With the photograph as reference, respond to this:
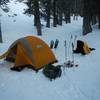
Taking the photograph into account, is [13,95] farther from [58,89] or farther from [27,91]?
[58,89]

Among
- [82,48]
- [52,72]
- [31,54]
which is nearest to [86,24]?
[82,48]

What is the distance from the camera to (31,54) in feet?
37.9

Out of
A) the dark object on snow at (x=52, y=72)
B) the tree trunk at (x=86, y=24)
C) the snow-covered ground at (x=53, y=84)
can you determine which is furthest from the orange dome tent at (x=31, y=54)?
the tree trunk at (x=86, y=24)

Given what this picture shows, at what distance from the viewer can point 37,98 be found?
8719 millimetres

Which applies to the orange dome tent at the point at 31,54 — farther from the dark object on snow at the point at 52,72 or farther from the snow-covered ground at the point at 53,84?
the dark object on snow at the point at 52,72

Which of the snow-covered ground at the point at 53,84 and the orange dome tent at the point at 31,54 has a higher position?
the orange dome tent at the point at 31,54

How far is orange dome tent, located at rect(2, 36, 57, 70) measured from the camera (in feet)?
37.6

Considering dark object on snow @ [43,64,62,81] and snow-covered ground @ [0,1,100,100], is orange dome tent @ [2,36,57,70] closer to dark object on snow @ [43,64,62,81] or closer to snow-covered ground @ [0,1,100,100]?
snow-covered ground @ [0,1,100,100]

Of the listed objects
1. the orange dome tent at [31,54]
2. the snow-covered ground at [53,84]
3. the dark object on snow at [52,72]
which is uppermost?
the orange dome tent at [31,54]

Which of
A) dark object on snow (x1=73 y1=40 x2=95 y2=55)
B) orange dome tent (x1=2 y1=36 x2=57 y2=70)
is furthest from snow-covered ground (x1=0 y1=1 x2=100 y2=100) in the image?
dark object on snow (x1=73 y1=40 x2=95 y2=55)

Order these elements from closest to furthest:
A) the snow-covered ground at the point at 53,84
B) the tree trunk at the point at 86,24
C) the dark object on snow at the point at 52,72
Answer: the snow-covered ground at the point at 53,84
the dark object on snow at the point at 52,72
the tree trunk at the point at 86,24

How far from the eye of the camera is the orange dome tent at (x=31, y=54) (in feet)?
37.6

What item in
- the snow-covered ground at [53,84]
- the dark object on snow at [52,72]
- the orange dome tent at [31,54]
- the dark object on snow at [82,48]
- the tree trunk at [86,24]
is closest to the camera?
the snow-covered ground at [53,84]

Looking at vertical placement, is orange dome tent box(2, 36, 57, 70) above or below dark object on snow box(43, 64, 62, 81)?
above
